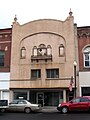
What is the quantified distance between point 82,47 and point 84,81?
14.8 ft

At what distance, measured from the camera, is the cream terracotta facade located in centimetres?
3303

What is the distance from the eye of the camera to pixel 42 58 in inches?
1320

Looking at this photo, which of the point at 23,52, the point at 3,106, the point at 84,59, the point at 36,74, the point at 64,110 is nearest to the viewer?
the point at 64,110

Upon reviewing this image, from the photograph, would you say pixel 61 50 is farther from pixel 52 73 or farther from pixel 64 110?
pixel 64 110

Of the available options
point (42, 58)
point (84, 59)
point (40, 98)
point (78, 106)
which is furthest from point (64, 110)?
point (84, 59)

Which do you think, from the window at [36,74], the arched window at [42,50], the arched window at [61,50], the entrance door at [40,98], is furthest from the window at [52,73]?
the entrance door at [40,98]

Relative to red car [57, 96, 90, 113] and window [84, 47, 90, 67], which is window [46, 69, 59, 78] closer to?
window [84, 47, 90, 67]

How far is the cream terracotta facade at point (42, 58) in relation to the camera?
33.0 meters

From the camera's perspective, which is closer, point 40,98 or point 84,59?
point 84,59

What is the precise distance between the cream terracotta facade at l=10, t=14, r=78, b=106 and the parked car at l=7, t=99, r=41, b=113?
705 centimetres

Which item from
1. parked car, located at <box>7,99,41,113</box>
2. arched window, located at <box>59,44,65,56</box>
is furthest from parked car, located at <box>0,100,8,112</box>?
arched window, located at <box>59,44,65,56</box>

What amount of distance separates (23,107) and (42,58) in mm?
9293

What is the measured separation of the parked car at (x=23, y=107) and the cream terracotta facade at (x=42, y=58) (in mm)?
7052

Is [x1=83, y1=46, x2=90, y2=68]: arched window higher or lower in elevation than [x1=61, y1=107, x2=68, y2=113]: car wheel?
higher
